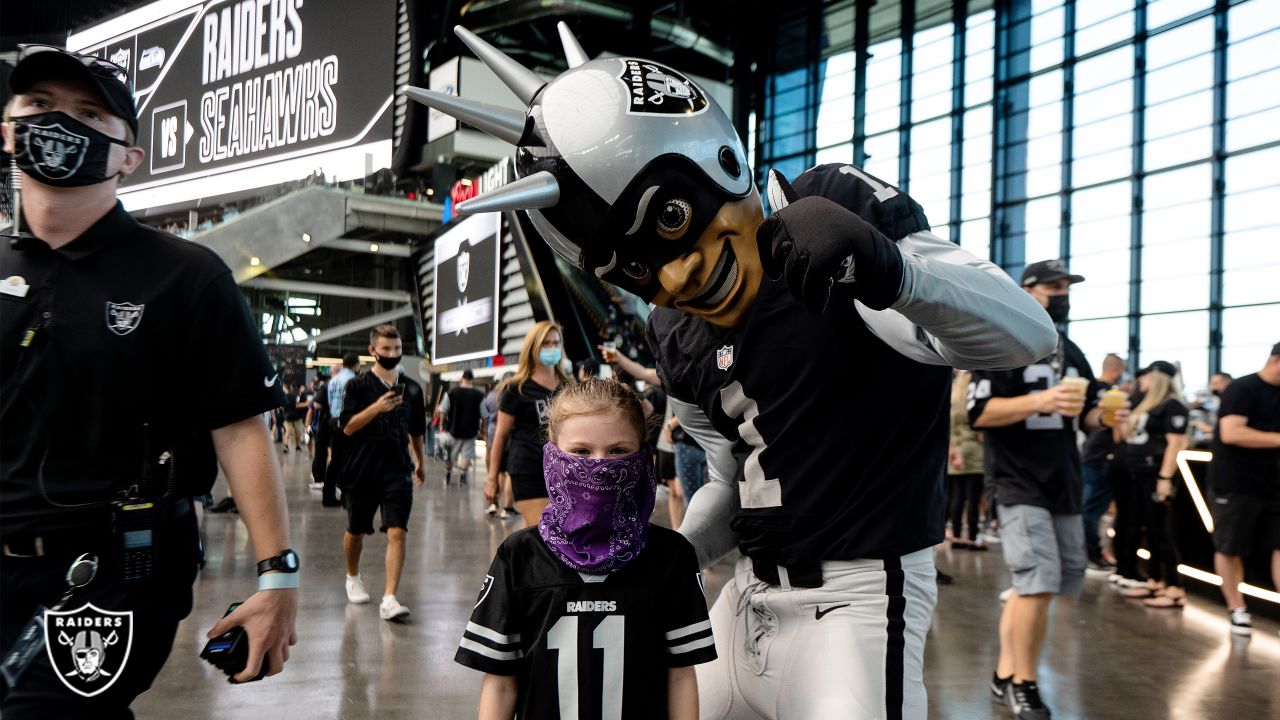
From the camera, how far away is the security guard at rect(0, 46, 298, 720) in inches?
62.8

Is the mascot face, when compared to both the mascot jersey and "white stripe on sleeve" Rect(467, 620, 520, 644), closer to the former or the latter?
the mascot jersey

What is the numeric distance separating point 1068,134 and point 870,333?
60.3ft

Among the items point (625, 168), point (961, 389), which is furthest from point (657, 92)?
point (961, 389)

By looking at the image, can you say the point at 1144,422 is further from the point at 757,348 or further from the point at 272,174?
the point at 272,174

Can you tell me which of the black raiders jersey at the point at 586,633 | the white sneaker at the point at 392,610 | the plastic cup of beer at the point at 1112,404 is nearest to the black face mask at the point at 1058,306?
the plastic cup of beer at the point at 1112,404

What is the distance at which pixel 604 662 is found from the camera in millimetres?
1720

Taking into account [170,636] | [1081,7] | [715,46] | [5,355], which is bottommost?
[170,636]

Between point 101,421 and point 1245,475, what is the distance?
6248mm

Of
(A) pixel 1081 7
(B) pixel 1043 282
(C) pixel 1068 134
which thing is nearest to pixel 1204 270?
(C) pixel 1068 134

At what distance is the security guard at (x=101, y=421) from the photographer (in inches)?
62.8

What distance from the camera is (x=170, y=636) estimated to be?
5.80ft

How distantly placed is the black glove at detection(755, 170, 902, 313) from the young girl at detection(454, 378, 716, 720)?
0.73 meters

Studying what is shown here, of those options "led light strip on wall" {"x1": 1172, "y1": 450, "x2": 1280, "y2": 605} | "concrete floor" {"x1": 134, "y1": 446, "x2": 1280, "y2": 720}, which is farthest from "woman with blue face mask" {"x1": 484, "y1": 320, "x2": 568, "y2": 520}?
"led light strip on wall" {"x1": 1172, "y1": 450, "x2": 1280, "y2": 605}

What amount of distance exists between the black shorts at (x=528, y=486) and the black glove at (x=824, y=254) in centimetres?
462
